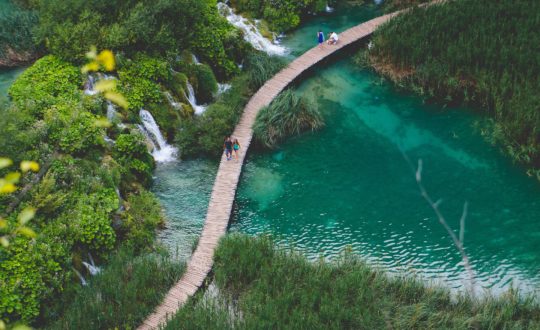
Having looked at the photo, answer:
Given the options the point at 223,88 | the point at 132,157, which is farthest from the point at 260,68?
the point at 132,157

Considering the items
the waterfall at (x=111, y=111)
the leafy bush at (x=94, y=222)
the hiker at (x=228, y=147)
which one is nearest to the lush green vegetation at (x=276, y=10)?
the hiker at (x=228, y=147)

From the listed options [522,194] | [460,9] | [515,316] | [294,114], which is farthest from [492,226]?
[460,9]

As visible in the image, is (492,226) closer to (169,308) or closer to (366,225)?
(366,225)

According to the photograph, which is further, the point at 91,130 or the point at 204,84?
the point at 204,84

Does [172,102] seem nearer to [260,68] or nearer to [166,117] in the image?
[166,117]

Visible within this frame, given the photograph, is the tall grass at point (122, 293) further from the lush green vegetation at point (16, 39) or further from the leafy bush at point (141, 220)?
the lush green vegetation at point (16, 39)

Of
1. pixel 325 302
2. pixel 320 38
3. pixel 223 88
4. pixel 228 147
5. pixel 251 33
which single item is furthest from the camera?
pixel 251 33
